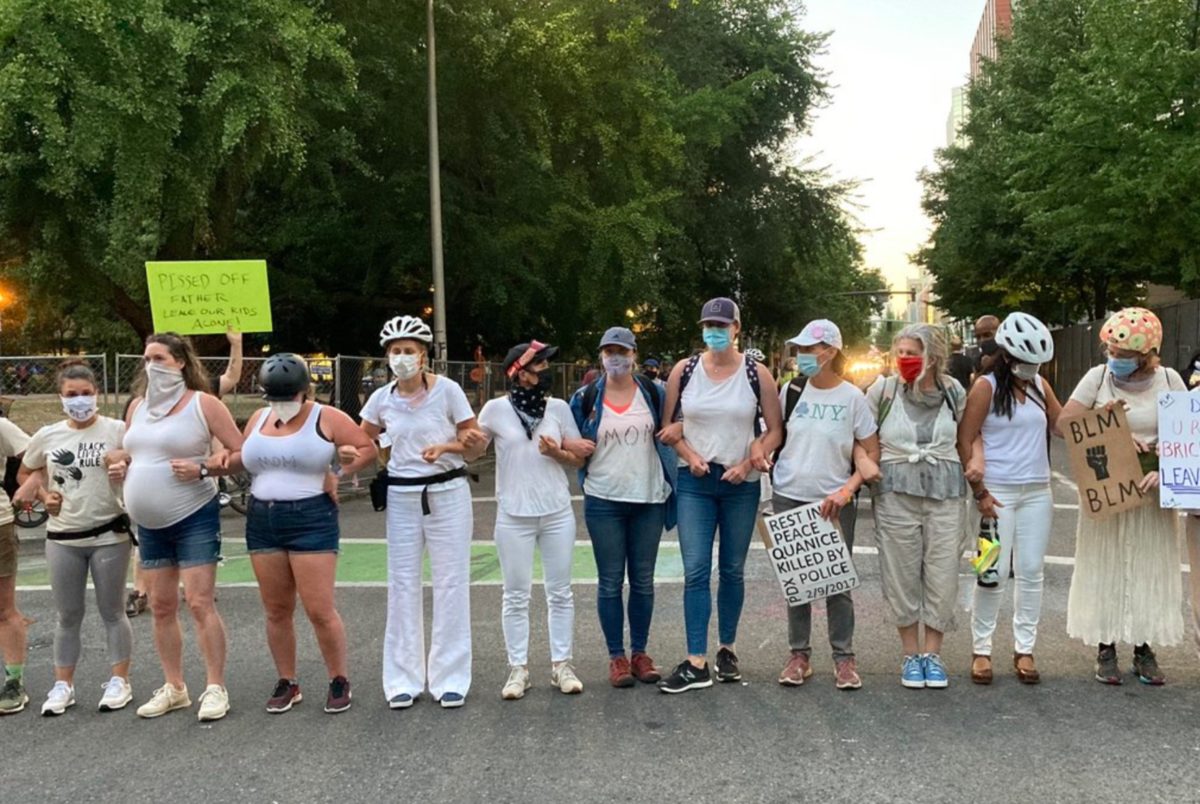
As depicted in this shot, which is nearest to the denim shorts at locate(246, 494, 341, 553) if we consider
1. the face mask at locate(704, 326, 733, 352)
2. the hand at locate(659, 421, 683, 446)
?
the hand at locate(659, 421, 683, 446)

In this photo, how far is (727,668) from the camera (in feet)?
17.4

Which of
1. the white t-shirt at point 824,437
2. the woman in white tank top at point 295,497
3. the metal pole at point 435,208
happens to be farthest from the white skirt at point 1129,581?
the metal pole at point 435,208

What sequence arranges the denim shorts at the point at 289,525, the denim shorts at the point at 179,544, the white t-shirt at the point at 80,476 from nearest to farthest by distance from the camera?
the denim shorts at the point at 289,525, the denim shorts at the point at 179,544, the white t-shirt at the point at 80,476

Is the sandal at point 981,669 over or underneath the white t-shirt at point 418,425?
underneath

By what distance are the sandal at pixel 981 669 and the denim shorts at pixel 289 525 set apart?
10.9 feet

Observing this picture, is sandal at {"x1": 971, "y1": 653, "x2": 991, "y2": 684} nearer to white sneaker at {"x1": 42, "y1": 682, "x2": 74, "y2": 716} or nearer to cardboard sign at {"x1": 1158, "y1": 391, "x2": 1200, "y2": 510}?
cardboard sign at {"x1": 1158, "y1": 391, "x2": 1200, "y2": 510}

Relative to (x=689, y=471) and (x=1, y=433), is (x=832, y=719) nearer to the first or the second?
(x=689, y=471)

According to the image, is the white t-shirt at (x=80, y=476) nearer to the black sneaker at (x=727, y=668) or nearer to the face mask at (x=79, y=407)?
the face mask at (x=79, y=407)

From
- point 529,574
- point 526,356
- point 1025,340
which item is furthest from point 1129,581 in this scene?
point 526,356

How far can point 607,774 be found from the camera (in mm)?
4125

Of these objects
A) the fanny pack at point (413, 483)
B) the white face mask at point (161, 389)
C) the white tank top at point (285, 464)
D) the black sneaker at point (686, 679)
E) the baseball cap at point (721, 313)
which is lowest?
the black sneaker at point (686, 679)

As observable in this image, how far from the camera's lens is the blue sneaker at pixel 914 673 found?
201 inches

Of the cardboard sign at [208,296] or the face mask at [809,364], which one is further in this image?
the cardboard sign at [208,296]

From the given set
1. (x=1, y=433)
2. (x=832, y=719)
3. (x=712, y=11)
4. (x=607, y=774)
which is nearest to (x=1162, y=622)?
(x=832, y=719)
